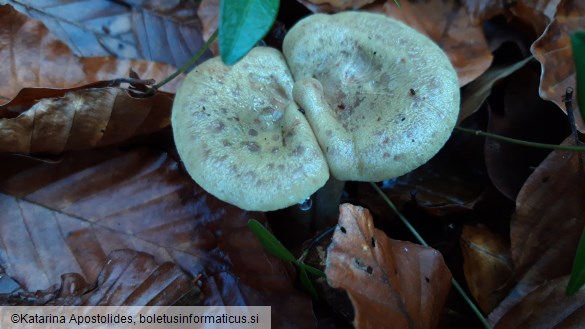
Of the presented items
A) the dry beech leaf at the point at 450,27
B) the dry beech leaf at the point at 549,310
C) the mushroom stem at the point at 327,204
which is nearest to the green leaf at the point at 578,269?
the dry beech leaf at the point at 549,310

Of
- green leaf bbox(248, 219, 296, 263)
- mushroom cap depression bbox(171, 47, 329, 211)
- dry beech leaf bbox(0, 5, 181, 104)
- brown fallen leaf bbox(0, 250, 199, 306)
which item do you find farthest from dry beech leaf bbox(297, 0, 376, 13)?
brown fallen leaf bbox(0, 250, 199, 306)

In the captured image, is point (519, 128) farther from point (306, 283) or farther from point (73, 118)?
point (73, 118)

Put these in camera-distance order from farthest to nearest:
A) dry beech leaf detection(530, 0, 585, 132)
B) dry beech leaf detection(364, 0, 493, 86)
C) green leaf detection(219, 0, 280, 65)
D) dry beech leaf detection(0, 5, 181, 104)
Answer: dry beech leaf detection(364, 0, 493, 86) < dry beech leaf detection(0, 5, 181, 104) < dry beech leaf detection(530, 0, 585, 132) < green leaf detection(219, 0, 280, 65)

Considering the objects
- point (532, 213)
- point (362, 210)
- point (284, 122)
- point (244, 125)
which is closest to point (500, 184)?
point (532, 213)

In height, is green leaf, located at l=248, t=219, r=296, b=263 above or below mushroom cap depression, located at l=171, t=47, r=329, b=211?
below

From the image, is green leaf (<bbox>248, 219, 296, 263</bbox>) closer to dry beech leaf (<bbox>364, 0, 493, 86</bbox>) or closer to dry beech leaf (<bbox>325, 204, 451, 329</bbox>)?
dry beech leaf (<bbox>325, 204, 451, 329</bbox>)

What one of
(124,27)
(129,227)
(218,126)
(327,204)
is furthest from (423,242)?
(124,27)

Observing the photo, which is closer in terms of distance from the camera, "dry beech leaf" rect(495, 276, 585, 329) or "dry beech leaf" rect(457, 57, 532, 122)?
"dry beech leaf" rect(495, 276, 585, 329)
